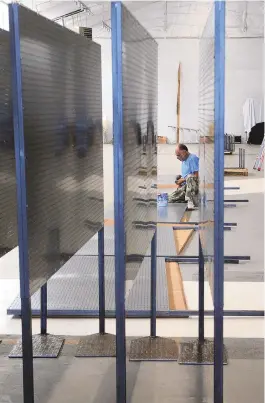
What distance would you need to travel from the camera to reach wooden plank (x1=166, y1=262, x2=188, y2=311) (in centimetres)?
566

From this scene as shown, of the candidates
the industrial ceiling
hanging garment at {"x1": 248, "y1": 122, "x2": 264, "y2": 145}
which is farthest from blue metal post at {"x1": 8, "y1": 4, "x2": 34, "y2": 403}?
hanging garment at {"x1": 248, "y1": 122, "x2": 264, "y2": 145}

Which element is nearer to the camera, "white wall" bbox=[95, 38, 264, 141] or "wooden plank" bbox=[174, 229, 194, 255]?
"wooden plank" bbox=[174, 229, 194, 255]

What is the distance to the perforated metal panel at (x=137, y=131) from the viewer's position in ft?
9.73

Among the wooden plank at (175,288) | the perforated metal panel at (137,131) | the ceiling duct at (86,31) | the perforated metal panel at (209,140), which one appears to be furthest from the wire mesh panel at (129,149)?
the wooden plank at (175,288)

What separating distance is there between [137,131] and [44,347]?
1.98m

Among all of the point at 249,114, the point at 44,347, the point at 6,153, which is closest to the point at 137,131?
the point at 6,153

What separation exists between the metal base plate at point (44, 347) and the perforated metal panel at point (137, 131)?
115 cm

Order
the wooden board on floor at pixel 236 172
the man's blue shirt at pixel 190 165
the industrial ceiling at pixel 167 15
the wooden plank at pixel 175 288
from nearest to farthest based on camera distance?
the wooden plank at pixel 175 288 → the man's blue shirt at pixel 190 165 → the wooden board on floor at pixel 236 172 → the industrial ceiling at pixel 167 15

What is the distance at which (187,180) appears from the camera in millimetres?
10625

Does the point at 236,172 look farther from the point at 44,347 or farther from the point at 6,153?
the point at 6,153

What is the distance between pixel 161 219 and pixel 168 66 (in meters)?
16.7

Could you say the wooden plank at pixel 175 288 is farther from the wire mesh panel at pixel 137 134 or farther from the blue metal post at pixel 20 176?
the blue metal post at pixel 20 176

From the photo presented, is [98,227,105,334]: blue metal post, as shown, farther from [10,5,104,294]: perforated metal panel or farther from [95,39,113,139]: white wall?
[95,39,113,139]: white wall

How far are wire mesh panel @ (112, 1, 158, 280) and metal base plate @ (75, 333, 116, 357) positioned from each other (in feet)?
3.08
